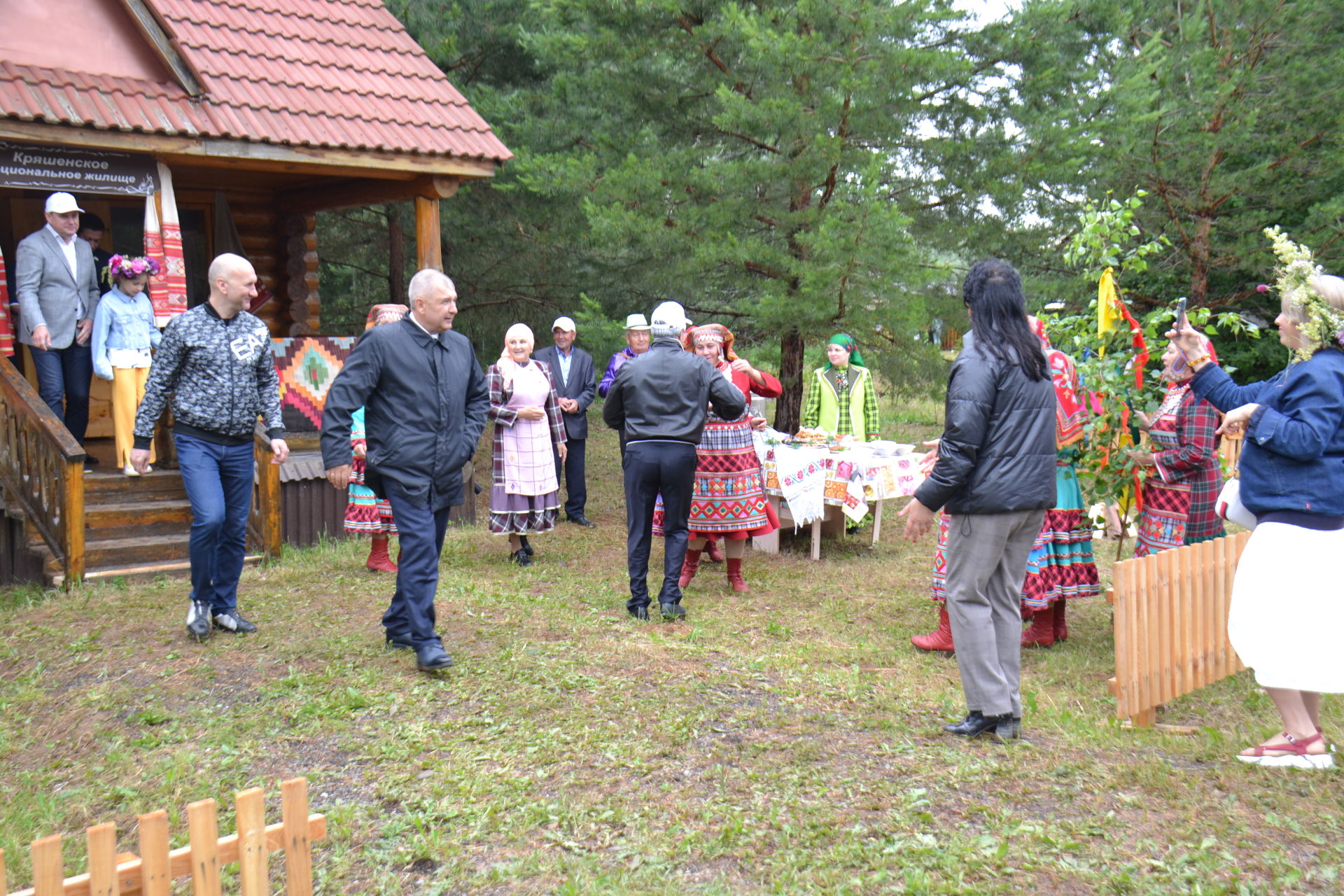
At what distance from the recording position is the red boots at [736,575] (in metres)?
7.64

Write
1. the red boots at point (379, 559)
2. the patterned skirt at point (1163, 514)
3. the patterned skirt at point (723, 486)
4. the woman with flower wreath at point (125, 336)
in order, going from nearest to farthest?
the patterned skirt at point (1163, 514)
the patterned skirt at point (723, 486)
the red boots at point (379, 559)
the woman with flower wreath at point (125, 336)

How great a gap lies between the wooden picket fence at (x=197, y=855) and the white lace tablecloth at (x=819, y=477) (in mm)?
5955

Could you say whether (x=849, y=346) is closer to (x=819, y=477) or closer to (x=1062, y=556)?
(x=819, y=477)

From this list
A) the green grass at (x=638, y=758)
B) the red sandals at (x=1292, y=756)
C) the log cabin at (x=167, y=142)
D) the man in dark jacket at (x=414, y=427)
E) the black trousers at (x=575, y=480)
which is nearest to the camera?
the green grass at (x=638, y=758)

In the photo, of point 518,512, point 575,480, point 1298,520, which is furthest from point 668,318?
point 575,480

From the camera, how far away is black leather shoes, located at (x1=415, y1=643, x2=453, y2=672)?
17.3 ft

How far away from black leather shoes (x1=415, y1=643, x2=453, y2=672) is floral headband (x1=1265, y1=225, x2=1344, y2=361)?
4021 millimetres

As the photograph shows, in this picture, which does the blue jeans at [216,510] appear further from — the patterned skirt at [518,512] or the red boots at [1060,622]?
the red boots at [1060,622]

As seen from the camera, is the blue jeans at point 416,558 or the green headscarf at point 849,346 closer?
the blue jeans at point 416,558

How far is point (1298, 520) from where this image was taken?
407cm

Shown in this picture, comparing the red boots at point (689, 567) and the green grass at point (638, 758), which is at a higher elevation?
the red boots at point (689, 567)

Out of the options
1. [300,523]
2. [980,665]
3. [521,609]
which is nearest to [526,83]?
[300,523]

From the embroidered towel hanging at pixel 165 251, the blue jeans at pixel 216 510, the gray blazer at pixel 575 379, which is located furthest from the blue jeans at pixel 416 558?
the gray blazer at pixel 575 379

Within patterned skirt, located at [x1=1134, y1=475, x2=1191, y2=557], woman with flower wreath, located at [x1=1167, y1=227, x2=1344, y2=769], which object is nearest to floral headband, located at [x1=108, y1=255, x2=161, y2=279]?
patterned skirt, located at [x1=1134, y1=475, x2=1191, y2=557]
